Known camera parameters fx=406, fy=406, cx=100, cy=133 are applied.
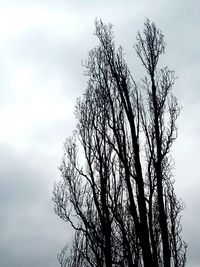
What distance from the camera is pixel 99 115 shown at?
44.1 ft

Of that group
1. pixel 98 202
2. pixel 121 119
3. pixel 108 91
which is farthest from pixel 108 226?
pixel 108 91

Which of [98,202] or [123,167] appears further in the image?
[98,202]

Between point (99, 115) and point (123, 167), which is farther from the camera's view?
point (99, 115)

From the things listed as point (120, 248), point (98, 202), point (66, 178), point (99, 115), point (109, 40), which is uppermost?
point (109, 40)

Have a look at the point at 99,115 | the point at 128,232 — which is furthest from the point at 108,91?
the point at 128,232

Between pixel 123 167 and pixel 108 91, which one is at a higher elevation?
pixel 108 91

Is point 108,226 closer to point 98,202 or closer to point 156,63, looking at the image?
point 98,202

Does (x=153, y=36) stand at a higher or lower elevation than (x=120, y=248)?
higher

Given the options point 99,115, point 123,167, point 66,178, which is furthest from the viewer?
point 66,178

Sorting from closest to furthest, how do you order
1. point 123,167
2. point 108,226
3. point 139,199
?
point 139,199 < point 123,167 < point 108,226

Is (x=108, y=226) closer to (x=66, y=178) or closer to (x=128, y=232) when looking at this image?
(x=128, y=232)

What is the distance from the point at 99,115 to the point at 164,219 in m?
4.30

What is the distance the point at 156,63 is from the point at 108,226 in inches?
209

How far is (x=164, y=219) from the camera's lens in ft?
35.1
